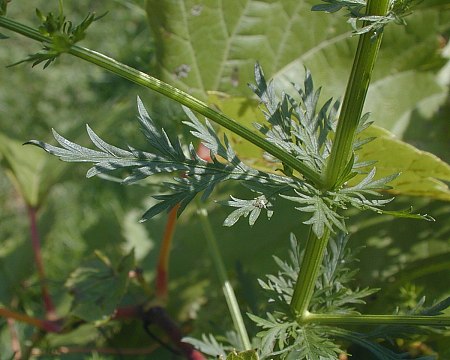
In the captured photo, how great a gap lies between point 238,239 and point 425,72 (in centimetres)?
47

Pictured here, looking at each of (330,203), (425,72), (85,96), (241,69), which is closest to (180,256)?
(241,69)

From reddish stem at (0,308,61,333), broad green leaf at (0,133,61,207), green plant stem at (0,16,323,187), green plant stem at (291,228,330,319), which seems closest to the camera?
green plant stem at (0,16,323,187)

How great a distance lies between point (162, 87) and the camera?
2.16ft

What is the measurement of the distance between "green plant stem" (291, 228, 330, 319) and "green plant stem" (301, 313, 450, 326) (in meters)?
0.02

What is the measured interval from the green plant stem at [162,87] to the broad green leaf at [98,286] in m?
Result: 0.46

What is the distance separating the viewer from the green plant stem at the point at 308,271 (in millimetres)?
735

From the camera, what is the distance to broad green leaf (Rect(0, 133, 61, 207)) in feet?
4.74

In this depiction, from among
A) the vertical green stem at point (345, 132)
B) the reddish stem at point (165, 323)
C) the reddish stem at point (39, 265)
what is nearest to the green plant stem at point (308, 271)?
the vertical green stem at point (345, 132)

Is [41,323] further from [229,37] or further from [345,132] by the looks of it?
[345,132]

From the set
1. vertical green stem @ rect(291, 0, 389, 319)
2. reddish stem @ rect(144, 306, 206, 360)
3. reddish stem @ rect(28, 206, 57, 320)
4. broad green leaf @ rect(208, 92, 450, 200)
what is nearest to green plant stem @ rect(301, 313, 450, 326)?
vertical green stem @ rect(291, 0, 389, 319)

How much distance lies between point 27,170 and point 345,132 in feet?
3.09

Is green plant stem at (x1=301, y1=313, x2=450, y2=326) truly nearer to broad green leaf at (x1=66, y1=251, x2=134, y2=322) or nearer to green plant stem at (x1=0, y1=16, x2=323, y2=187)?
green plant stem at (x1=0, y1=16, x2=323, y2=187)

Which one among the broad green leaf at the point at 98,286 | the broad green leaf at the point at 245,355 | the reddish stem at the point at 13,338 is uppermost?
the broad green leaf at the point at 98,286

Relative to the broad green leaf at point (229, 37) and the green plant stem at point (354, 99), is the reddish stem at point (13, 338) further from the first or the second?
the green plant stem at point (354, 99)
